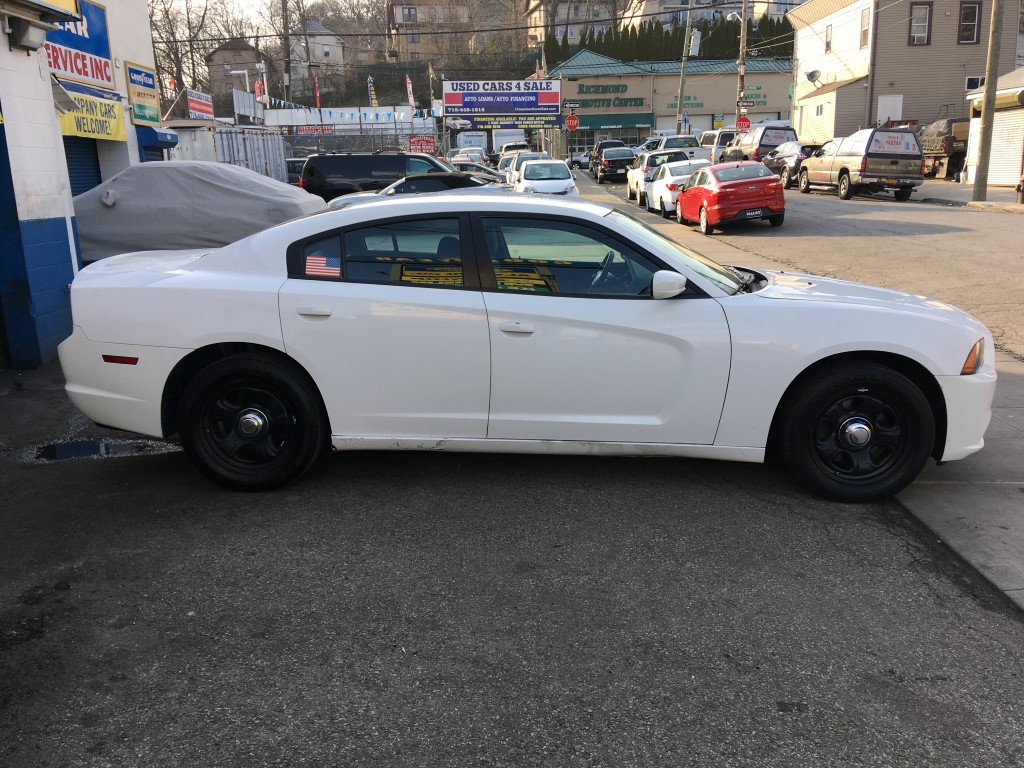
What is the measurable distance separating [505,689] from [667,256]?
2521mm

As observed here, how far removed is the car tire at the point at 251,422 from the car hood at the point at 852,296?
8.39 ft

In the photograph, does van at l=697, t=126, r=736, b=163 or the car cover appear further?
van at l=697, t=126, r=736, b=163

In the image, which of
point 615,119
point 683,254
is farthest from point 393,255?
point 615,119

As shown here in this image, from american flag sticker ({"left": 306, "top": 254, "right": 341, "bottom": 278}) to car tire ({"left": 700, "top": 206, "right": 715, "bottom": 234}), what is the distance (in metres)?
16.1

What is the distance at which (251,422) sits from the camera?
4.62m

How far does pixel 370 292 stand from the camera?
4.52 m

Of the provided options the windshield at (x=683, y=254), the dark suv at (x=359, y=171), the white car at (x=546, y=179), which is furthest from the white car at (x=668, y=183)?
the windshield at (x=683, y=254)

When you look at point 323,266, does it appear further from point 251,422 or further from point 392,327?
point 251,422

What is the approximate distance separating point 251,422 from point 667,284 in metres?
2.33

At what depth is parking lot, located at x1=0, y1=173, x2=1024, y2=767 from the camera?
8.95ft

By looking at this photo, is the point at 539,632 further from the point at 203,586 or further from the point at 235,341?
the point at 235,341

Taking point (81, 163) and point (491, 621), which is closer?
point (491, 621)

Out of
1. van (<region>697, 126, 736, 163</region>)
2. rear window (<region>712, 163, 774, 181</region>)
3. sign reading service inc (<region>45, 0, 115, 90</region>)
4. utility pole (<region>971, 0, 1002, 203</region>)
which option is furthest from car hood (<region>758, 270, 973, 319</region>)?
van (<region>697, 126, 736, 163</region>)

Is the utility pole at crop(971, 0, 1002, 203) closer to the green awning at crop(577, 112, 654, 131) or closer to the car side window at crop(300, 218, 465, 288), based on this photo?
the car side window at crop(300, 218, 465, 288)
